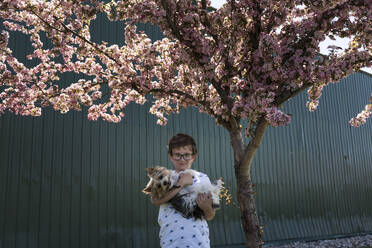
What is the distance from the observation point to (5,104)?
6.26 m

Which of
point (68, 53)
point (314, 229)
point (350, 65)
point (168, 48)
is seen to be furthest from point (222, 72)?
point (314, 229)

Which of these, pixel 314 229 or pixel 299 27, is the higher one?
pixel 299 27

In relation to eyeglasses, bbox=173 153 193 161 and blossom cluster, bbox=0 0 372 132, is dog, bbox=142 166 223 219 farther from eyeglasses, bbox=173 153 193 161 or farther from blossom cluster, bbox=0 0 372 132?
blossom cluster, bbox=0 0 372 132

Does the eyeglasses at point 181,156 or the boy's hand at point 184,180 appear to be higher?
the eyeglasses at point 181,156

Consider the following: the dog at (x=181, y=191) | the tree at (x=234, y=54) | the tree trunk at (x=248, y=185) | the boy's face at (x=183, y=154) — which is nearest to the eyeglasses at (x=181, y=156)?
the boy's face at (x=183, y=154)

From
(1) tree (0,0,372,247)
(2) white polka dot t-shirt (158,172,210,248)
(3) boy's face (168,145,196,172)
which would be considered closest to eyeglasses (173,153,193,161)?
(3) boy's face (168,145,196,172)

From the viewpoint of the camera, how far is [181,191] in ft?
9.84

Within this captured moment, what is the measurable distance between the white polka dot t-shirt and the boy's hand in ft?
0.20

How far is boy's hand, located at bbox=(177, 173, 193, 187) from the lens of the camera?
9.66ft

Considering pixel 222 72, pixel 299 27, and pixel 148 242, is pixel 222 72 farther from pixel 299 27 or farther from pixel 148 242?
pixel 148 242

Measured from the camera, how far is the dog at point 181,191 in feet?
9.56

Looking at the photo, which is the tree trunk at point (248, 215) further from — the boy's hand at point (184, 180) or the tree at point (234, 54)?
the boy's hand at point (184, 180)

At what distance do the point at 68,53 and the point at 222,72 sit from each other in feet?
8.20

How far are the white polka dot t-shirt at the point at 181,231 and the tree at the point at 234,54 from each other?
210 centimetres
